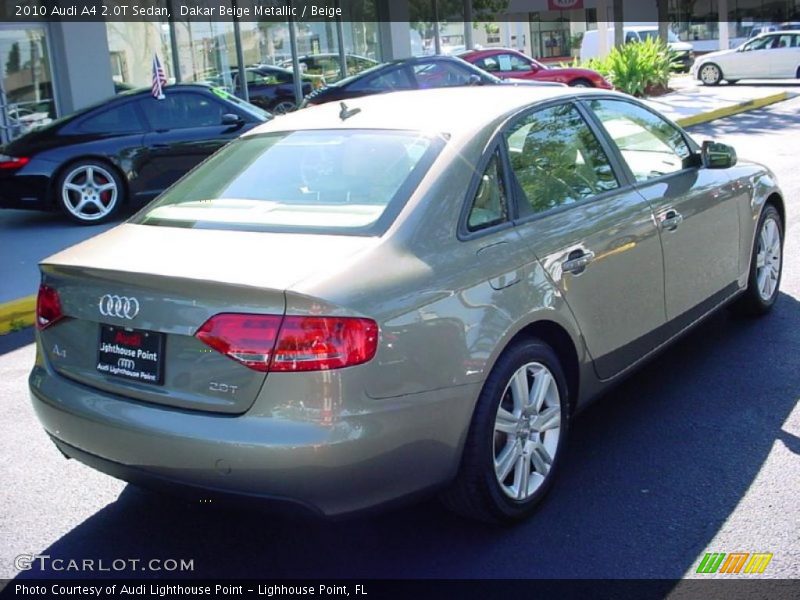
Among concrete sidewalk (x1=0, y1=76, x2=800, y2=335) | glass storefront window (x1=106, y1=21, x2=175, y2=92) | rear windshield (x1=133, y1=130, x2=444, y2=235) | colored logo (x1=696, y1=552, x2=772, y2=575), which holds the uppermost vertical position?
glass storefront window (x1=106, y1=21, x2=175, y2=92)

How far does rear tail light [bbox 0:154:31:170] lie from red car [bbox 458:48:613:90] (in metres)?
11.8

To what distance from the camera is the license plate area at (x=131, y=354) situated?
10.6 feet

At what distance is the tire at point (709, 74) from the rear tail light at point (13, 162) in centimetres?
2089

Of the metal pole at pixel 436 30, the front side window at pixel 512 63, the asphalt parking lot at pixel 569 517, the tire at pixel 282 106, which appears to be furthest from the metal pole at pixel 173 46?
the asphalt parking lot at pixel 569 517

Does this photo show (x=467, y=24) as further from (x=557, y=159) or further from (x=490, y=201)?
(x=490, y=201)

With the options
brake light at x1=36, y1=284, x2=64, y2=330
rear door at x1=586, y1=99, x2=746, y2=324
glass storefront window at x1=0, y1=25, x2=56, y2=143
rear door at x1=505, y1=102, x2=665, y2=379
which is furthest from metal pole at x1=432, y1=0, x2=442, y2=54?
brake light at x1=36, y1=284, x2=64, y2=330

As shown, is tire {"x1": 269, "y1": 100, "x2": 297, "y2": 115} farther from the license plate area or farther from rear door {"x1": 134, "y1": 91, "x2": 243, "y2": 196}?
the license plate area

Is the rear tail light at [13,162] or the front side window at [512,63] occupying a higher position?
the front side window at [512,63]

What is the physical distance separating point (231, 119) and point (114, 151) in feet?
4.80

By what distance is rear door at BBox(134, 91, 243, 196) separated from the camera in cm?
1106

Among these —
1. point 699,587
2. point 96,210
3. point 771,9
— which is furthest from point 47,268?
point 771,9

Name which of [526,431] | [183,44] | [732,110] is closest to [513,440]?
[526,431]

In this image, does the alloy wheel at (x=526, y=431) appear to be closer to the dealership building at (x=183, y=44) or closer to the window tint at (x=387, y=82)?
the window tint at (x=387, y=82)

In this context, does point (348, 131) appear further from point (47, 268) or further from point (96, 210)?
point (96, 210)
